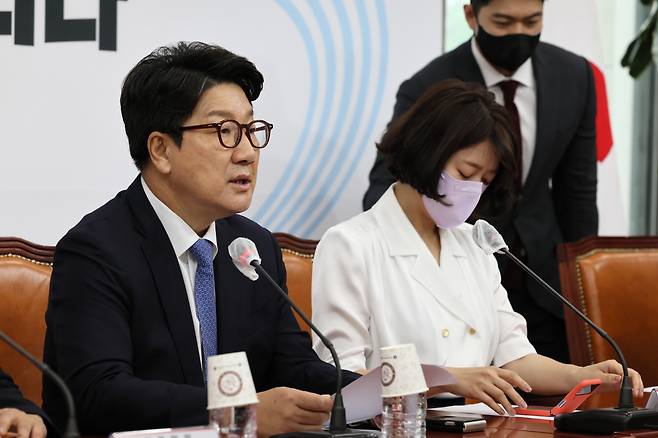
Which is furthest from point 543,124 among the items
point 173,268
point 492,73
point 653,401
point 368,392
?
point 368,392

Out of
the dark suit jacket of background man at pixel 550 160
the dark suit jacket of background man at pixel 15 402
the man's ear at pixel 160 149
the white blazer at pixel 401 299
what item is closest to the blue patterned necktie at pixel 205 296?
the man's ear at pixel 160 149

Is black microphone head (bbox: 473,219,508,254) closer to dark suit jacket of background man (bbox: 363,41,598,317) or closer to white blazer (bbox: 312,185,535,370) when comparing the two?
white blazer (bbox: 312,185,535,370)

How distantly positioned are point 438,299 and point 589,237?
758mm

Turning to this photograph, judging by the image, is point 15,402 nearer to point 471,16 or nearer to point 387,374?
point 387,374

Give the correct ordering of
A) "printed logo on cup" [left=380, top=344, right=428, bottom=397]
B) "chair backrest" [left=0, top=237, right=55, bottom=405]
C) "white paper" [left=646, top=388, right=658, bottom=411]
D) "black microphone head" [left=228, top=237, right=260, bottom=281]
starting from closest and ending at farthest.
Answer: "printed logo on cup" [left=380, top=344, right=428, bottom=397], "black microphone head" [left=228, top=237, right=260, bottom=281], "white paper" [left=646, top=388, right=658, bottom=411], "chair backrest" [left=0, top=237, right=55, bottom=405]

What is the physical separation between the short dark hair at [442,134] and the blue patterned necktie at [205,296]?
2.19 feet

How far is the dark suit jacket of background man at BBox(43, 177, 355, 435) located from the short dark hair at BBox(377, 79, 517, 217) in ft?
1.62

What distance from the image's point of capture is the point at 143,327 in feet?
6.76

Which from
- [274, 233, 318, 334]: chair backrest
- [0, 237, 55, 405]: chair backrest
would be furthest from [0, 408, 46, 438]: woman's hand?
[274, 233, 318, 334]: chair backrest

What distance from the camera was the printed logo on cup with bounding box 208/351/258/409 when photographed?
1.53m

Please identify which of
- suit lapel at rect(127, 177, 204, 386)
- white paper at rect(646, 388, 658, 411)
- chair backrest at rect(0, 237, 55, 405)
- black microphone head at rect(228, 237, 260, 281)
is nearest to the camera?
black microphone head at rect(228, 237, 260, 281)

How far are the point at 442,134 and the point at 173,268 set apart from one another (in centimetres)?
83

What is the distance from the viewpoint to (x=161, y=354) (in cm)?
207

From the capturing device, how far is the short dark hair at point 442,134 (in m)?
2.67
